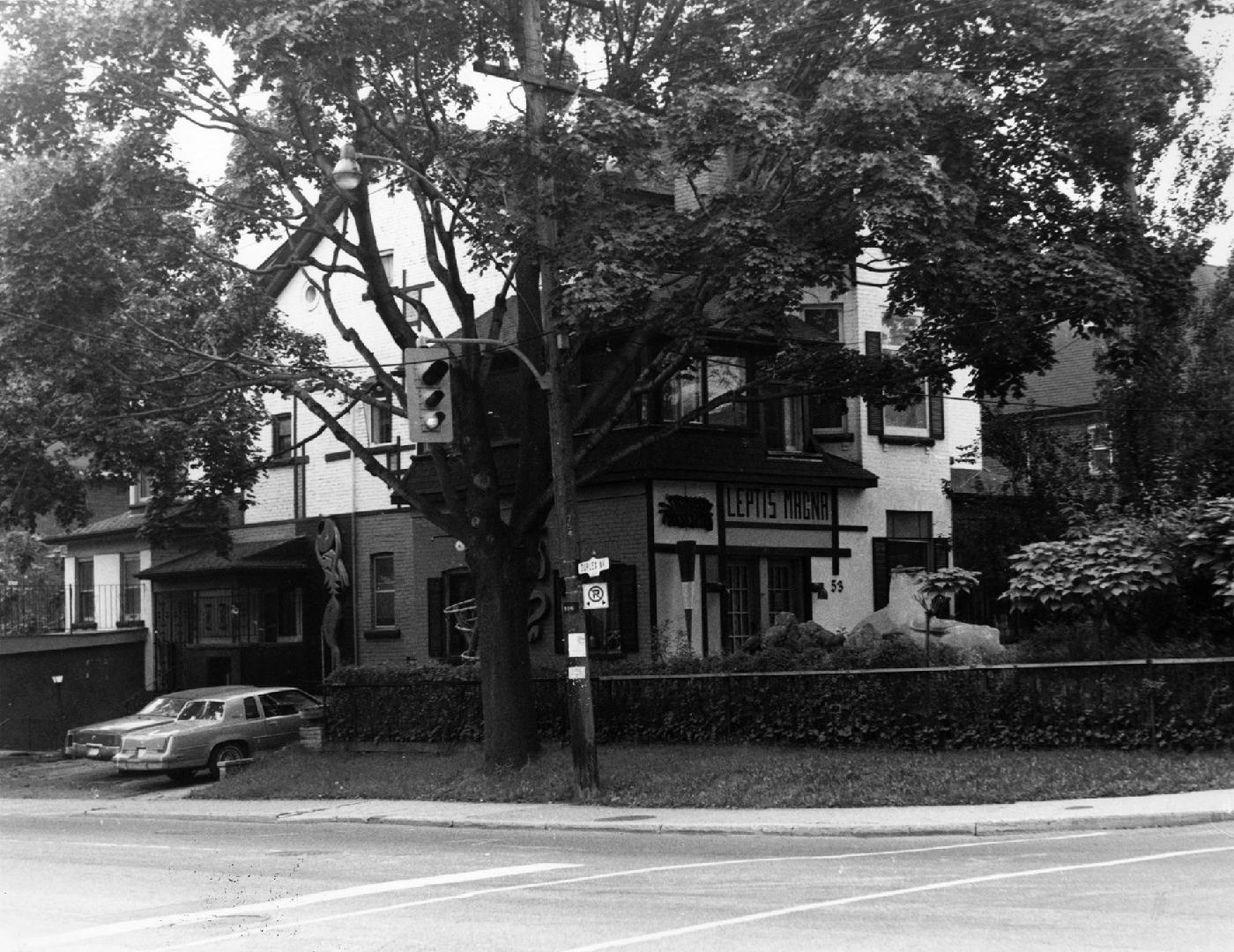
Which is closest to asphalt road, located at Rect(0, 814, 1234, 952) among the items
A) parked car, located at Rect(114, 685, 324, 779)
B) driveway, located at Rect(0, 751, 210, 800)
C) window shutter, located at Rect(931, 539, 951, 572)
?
parked car, located at Rect(114, 685, 324, 779)

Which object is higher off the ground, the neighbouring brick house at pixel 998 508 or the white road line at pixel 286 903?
the neighbouring brick house at pixel 998 508

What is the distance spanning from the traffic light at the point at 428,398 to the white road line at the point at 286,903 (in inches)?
255

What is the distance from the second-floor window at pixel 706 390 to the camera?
26094 millimetres

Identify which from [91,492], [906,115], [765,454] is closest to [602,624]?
[765,454]

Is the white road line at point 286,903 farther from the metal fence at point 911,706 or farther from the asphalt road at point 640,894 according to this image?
the metal fence at point 911,706

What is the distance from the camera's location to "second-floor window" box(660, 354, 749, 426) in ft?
85.6

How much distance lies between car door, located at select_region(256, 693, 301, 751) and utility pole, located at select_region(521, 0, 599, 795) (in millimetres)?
9828

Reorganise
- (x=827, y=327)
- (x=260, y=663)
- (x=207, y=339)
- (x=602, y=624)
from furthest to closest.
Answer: (x=260, y=663) → (x=827, y=327) → (x=602, y=624) → (x=207, y=339)

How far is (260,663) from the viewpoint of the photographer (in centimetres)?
3384

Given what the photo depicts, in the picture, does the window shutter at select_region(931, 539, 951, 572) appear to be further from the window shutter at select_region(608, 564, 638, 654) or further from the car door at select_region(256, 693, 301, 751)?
the car door at select_region(256, 693, 301, 751)

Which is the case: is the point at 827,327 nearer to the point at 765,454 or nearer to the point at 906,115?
the point at 765,454

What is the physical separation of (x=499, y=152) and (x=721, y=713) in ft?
29.5

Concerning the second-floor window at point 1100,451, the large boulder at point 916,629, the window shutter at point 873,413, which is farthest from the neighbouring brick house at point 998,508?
the large boulder at point 916,629

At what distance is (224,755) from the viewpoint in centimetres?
2602
